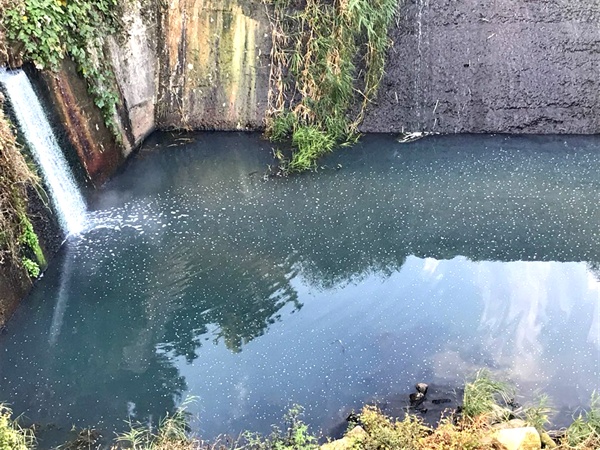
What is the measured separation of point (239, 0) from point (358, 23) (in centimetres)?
149

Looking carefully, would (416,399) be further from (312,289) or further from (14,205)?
(14,205)

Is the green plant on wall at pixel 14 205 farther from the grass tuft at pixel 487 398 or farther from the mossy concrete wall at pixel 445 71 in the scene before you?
the grass tuft at pixel 487 398

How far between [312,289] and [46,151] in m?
2.67

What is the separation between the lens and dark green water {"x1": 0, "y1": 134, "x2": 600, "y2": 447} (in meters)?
4.11

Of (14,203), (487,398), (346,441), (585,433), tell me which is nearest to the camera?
(346,441)

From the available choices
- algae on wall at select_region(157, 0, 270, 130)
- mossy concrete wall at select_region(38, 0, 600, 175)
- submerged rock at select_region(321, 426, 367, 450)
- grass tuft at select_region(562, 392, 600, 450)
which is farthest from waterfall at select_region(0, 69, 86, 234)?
grass tuft at select_region(562, 392, 600, 450)

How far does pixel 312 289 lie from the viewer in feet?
16.6

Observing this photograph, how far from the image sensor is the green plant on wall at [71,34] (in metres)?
4.84

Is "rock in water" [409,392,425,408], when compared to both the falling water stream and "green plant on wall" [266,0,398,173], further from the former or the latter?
"green plant on wall" [266,0,398,173]

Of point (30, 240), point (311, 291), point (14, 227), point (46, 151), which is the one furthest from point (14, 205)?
point (311, 291)

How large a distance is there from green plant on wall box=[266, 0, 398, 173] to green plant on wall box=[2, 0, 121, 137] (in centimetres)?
196

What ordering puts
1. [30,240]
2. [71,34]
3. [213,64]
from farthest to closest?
[213,64] < [71,34] < [30,240]

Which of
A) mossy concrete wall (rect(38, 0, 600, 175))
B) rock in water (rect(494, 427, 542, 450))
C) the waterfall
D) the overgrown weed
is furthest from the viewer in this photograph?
mossy concrete wall (rect(38, 0, 600, 175))

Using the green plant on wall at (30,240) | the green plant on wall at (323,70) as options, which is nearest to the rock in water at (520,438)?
the green plant on wall at (30,240)
